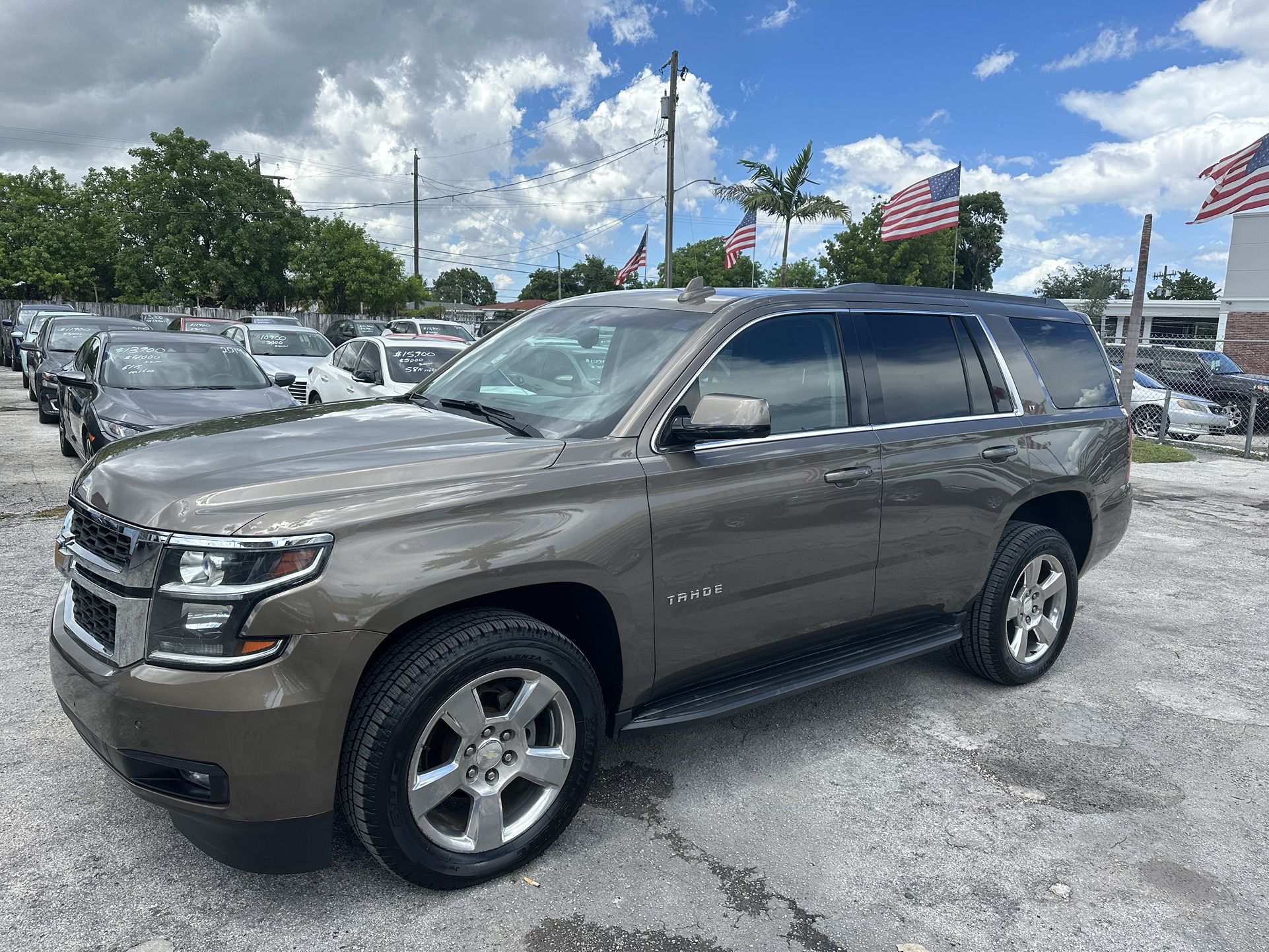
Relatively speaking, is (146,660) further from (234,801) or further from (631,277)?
(631,277)

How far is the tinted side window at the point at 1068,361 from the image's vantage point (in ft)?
15.3

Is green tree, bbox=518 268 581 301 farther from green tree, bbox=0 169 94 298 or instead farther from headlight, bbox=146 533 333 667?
headlight, bbox=146 533 333 667

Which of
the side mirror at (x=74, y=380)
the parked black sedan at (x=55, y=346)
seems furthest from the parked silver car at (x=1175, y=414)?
the parked black sedan at (x=55, y=346)

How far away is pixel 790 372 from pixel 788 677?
3.99 feet

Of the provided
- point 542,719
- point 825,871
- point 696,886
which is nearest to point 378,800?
point 542,719

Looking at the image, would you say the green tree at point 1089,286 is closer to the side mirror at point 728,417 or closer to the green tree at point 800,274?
the green tree at point 800,274

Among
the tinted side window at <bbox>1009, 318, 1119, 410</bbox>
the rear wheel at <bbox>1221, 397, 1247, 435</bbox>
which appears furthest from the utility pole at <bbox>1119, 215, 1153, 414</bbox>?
the tinted side window at <bbox>1009, 318, 1119, 410</bbox>

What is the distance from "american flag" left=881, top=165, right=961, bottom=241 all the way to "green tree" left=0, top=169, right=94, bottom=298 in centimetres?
5003

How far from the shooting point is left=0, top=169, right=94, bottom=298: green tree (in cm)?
5028

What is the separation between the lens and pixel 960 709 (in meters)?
4.38

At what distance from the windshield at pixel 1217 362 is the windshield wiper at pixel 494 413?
19327 mm

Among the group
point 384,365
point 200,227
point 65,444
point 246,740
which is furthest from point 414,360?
point 200,227

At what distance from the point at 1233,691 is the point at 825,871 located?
10.0 ft

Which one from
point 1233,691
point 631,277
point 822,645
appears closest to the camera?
point 822,645
